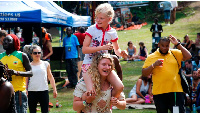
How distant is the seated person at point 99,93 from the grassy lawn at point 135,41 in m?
5.46

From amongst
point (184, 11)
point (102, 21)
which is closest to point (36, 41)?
point (102, 21)

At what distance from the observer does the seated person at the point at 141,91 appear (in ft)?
36.4

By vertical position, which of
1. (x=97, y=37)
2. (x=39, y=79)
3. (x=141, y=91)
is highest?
(x=97, y=37)

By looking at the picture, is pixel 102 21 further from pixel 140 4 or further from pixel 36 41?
pixel 140 4

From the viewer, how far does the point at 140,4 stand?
3984 cm

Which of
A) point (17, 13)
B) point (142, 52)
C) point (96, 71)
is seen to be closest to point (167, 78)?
point (96, 71)

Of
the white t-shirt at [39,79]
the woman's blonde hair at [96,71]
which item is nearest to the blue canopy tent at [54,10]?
the white t-shirt at [39,79]

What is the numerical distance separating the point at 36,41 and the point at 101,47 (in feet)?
34.6

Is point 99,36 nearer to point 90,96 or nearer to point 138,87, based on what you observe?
point 90,96

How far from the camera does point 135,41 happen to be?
26312 mm

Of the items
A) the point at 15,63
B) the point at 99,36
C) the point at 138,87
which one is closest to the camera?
the point at 99,36

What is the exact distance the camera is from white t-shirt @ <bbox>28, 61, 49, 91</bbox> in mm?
7398

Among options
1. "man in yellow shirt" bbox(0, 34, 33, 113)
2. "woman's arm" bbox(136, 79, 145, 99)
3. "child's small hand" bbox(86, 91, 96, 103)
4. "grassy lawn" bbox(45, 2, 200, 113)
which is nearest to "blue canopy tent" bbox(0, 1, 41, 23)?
"grassy lawn" bbox(45, 2, 200, 113)

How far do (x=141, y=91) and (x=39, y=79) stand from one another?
15.1 ft
